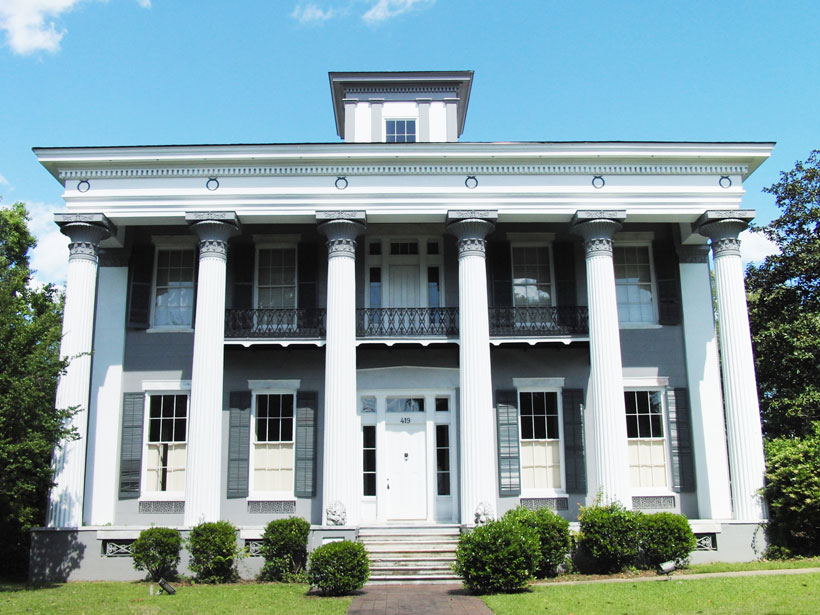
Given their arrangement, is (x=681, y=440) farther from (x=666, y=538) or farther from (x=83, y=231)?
(x=83, y=231)

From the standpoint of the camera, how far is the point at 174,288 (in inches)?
770

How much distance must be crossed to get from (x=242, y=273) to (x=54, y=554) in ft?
25.4

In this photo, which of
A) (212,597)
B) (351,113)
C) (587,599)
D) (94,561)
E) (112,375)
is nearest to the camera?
(587,599)

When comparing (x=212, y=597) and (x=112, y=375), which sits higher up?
(x=112, y=375)

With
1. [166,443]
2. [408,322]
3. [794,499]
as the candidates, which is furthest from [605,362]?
[166,443]

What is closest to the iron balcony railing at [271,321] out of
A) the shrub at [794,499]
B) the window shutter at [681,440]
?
the window shutter at [681,440]

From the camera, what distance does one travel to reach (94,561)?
1630cm

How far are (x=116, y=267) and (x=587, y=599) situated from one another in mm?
13863

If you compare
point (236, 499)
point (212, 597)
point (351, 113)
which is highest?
point (351, 113)

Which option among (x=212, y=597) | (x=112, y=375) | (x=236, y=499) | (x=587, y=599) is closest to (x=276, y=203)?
(x=112, y=375)

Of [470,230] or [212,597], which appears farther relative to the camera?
[470,230]

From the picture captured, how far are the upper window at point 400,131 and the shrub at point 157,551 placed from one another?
39.6 ft

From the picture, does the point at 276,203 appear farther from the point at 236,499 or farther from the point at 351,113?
the point at 236,499

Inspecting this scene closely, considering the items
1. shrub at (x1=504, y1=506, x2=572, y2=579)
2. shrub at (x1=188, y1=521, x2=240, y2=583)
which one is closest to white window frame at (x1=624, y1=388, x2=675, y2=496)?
shrub at (x1=504, y1=506, x2=572, y2=579)
